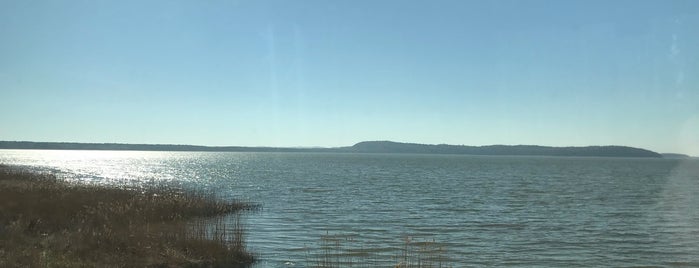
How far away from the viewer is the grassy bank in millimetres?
14363

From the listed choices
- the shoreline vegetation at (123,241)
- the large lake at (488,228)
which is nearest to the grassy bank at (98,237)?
the shoreline vegetation at (123,241)

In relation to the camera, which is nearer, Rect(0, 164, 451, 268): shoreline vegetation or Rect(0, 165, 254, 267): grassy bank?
Rect(0, 165, 254, 267): grassy bank

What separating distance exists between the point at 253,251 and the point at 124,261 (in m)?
5.80

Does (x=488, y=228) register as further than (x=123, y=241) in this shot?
Yes

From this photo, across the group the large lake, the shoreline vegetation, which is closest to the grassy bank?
the shoreline vegetation

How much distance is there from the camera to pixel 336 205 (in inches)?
1542

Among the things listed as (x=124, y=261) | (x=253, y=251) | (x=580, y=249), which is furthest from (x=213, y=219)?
(x=580, y=249)

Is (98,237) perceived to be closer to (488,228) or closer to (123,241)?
(123,241)

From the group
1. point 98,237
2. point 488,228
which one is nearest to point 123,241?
point 98,237

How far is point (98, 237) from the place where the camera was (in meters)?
16.3

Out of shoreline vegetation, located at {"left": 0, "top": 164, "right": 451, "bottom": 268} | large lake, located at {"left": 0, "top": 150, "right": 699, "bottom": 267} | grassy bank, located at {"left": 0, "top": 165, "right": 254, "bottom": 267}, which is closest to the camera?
grassy bank, located at {"left": 0, "top": 165, "right": 254, "bottom": 267}

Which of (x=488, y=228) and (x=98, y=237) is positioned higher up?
(x=98, y=237)

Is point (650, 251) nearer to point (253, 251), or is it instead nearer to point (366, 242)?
point (366, 242)

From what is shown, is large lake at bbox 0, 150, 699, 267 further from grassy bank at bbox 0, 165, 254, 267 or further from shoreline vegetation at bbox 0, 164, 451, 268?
grassy bank at bbox 0, 165, 254, 267
